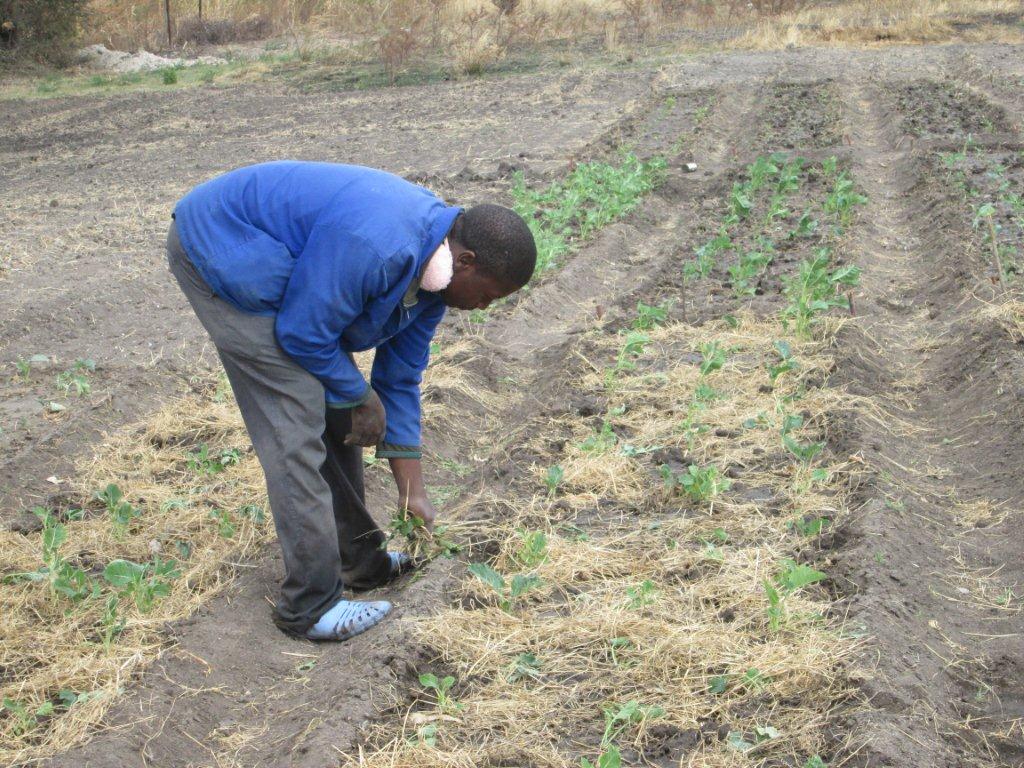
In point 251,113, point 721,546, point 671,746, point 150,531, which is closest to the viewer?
point 671,746

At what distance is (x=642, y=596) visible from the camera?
401 centimetres

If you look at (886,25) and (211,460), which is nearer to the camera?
(211,460)

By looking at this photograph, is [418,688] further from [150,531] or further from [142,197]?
[142,197]

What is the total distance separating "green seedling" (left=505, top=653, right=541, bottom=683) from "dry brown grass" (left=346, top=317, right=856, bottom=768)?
12mm

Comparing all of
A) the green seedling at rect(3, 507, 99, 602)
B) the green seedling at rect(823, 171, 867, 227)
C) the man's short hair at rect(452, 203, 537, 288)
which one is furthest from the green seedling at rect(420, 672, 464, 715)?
the green seedling at rect(823, 171, 867, 227)

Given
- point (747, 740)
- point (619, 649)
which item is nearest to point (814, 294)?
point (619, 649)

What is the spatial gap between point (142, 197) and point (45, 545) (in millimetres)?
8791

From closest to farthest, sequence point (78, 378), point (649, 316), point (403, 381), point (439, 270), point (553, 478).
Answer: point (439, 270) < point (403, 381) < point (553, 478) < point (78, 378) < point (649, 316)

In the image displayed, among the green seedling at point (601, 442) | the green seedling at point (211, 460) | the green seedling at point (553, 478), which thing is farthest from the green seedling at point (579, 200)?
the green seedling at point (553, 478)

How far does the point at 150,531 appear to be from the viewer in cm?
483

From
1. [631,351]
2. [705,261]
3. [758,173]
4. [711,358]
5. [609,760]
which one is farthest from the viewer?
[758,173]

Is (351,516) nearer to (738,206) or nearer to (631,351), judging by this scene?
(631,351)

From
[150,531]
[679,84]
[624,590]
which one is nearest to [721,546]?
[624,590]

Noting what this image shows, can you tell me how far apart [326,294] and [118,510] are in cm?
191
